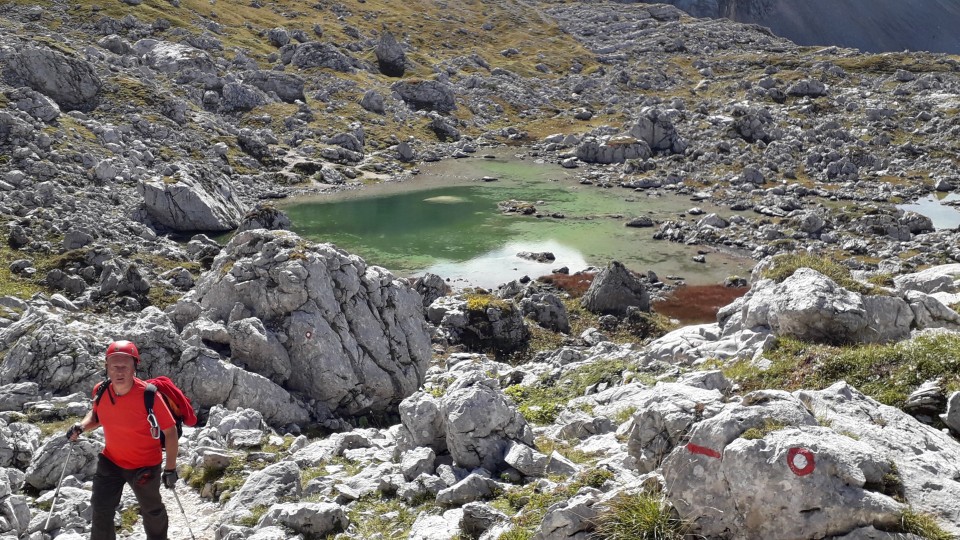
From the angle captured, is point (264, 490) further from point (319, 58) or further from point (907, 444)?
point (319, 58)

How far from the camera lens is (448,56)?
14600cm

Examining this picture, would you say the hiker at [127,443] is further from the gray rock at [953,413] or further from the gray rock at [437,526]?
the gray rock at [953,413]

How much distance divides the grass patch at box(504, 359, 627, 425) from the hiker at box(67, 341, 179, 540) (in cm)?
959

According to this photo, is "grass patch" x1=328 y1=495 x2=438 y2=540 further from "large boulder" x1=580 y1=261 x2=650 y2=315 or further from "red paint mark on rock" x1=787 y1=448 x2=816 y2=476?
"large boulder" x1=580 y1=261 x2=650 y2=315

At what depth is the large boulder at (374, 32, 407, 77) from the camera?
5027 inches

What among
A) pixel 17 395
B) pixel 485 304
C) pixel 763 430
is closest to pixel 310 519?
pixel 763 430

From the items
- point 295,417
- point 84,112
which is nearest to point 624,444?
point 295,417

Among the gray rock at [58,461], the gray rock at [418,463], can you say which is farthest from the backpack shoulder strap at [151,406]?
the gray rock at [58,461]

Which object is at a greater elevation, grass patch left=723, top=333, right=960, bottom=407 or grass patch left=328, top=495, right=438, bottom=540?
grass patch left=723, top=333, right=960, bottom=407

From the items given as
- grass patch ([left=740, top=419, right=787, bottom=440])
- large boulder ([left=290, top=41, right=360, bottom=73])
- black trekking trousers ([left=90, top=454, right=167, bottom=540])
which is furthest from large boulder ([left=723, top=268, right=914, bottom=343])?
large boulder ([left=290, top=41, right=360, bottom=73])

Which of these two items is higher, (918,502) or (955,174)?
(918,502)

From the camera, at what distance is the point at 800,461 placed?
799cm

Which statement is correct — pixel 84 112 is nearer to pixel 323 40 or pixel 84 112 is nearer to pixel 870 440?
pixel 323 40

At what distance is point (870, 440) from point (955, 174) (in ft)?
290
